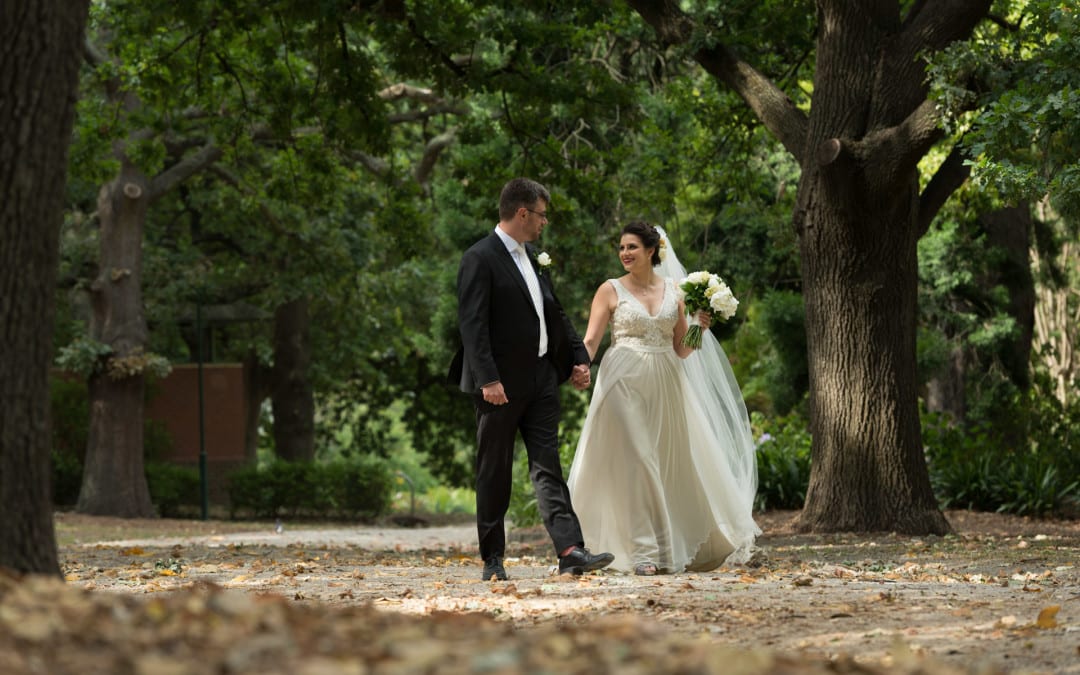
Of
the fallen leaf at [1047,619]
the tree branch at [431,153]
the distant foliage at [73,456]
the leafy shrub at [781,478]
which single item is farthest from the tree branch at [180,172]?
the fallen leaf at [1047,619]

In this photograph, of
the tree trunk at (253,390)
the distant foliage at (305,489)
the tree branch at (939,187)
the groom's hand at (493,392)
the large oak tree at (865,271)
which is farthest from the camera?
→ the tree trunk at (253,390)

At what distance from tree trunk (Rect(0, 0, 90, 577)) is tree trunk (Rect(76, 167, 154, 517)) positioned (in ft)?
60.9

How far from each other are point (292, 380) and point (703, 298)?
2050 cm

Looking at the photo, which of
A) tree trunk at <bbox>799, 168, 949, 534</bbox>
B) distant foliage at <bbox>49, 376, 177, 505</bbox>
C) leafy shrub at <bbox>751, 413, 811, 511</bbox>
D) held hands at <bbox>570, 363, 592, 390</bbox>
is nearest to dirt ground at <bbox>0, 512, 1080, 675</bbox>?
tree trunk at <bbox>799, 168, 949, 534</bbox>

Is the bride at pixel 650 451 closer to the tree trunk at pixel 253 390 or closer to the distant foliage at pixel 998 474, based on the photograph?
the distant foliage at pixel 998 474

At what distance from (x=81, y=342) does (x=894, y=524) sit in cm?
1545

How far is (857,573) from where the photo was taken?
827 cm

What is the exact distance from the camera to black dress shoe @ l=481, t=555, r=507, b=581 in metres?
7.93

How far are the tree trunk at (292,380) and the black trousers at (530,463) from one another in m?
21.0

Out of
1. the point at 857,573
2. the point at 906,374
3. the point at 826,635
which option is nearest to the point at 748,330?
the point at 906,374

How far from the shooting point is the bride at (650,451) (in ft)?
29.4

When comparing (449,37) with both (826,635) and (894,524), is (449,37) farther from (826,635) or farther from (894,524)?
(826,635)

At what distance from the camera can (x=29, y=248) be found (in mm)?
4836

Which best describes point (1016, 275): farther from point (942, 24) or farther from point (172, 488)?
point (172, 488)
